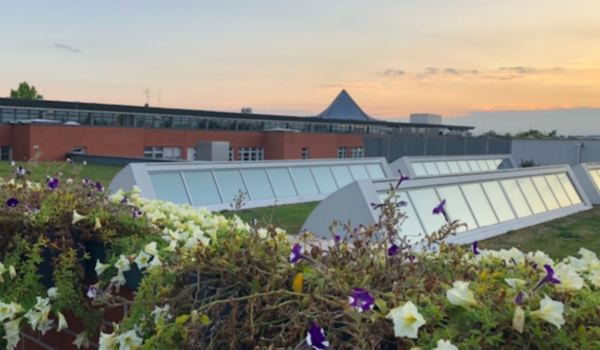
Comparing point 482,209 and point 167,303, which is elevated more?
point 167,303

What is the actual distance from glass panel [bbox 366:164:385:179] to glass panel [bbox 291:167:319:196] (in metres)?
4.02

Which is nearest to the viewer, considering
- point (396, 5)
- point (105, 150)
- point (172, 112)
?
point (396, 5)

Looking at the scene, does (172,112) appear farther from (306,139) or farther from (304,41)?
(304,41)

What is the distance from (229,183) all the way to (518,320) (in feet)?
47.4

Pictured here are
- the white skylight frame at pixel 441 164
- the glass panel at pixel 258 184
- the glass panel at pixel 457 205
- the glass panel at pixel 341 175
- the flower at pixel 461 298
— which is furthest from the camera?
the white skylight frame at pixel 441 164

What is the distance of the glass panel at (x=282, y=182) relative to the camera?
1692cm

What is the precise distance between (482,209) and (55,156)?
28.8 meters

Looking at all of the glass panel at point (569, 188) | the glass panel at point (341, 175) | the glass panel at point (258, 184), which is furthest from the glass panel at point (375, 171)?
the glass panel at point (569, 188)

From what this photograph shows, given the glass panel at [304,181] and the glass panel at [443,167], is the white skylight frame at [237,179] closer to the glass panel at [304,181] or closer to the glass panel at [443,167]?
the glass panel at [304,181]

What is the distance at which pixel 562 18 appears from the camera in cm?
1345

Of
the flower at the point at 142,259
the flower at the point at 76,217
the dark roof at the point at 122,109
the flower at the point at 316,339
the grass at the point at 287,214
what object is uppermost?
the dark roof at the point at 122,109

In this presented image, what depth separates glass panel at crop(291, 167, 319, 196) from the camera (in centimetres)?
1781

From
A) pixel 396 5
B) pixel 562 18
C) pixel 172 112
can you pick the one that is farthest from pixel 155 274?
pixel 172 112

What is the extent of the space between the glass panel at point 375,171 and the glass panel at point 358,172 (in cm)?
39
